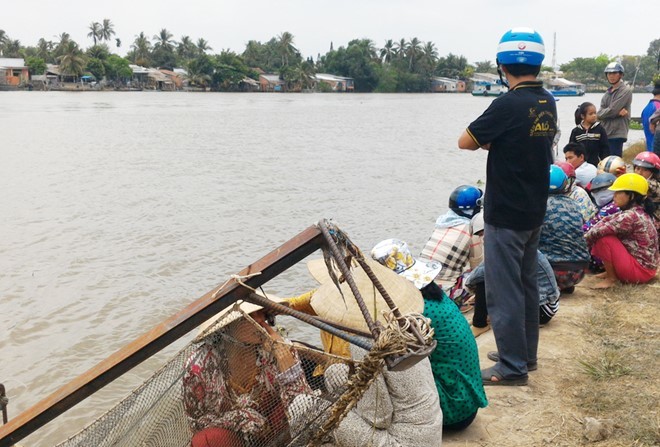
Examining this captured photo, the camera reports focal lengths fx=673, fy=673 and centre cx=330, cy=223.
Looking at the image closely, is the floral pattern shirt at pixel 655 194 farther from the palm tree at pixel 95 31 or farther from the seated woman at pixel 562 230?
the palm tree at pixel 95 31

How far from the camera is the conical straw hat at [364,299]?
2.89 metres

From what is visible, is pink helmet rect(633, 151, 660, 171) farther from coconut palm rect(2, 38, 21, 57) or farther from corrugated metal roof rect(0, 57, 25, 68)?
coconut palm rect(2, 38, 21, 57)

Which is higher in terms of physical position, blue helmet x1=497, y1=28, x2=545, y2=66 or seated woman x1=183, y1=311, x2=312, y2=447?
blue helmet x1=497, y1=28, x2=545, y2=66

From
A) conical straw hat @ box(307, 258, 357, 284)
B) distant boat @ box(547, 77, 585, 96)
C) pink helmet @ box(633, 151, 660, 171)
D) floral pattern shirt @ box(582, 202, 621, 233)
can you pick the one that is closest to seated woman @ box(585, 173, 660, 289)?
floral pattern shirt @ box(582, 202, 621, 233)

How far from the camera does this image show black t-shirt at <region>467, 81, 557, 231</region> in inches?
139

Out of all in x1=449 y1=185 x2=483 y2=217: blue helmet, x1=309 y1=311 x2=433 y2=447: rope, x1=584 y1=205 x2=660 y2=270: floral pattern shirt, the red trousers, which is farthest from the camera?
the red trousers

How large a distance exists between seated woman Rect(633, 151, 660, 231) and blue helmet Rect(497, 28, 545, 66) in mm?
3464

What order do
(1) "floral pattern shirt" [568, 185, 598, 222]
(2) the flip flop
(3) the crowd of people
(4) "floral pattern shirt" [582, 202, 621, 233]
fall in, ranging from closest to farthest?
(3) the crowd of people
(2) the flip flop
(4) "floral pattern shirt" [582, 202, 621, 233]
(1) "floral pattern shirt" [568, 185, 598, 222]

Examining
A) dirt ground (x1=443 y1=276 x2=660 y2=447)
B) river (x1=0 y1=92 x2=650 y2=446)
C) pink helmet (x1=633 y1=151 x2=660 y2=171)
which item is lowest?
river (x1=0 y1=92 x2=650 y2=446)

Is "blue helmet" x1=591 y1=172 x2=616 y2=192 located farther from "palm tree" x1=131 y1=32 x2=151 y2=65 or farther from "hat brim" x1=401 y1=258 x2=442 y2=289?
"palm tree" x1=131 y1=32 x2=151 y2=65

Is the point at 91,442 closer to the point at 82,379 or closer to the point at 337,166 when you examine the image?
the point at 82,379

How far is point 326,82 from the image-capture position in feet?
330

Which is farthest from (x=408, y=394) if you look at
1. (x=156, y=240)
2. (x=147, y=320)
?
(x=156, y=240)

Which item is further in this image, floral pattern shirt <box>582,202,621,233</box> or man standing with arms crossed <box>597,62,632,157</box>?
man standing with arms crossed <box>597,62,632,157</box>
